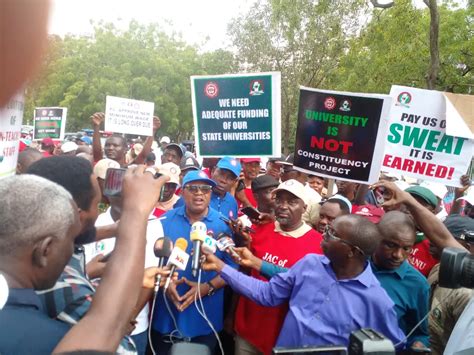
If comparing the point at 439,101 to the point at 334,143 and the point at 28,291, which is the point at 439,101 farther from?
the point at 28,291

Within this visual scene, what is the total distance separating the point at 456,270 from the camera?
192cm

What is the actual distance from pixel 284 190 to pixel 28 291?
2487mm

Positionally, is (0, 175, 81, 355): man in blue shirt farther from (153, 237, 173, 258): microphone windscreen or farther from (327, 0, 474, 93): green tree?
(327, 0, 474, 93): green tree

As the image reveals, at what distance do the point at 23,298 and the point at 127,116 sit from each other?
7.73 metres

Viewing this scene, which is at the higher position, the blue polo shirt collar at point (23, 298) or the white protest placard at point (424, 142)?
the white protest placard at point (424, 142)

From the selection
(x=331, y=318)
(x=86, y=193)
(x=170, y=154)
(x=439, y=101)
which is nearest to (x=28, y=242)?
(x=86, y=193)

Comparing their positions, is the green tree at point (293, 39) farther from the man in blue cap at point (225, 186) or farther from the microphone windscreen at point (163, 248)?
the microphone windscreen at point (163, 248)

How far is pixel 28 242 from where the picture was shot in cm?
145

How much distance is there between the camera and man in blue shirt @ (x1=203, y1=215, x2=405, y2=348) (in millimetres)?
2607

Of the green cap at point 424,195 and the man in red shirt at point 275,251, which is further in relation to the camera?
the green cap at point 424,195

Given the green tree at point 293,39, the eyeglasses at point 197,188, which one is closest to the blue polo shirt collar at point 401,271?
the eyeglasses at point 197,188

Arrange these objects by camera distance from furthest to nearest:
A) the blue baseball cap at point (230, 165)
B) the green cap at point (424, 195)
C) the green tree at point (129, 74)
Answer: the green tree at point (129, 74)
the blue baseball cap at point (230, 165)
the green cap at point (424, 195)

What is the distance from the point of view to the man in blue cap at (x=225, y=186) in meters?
4.89

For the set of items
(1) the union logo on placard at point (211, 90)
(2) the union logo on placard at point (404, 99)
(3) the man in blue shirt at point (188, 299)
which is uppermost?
(2) the union logo on placard at point (404, 99)
